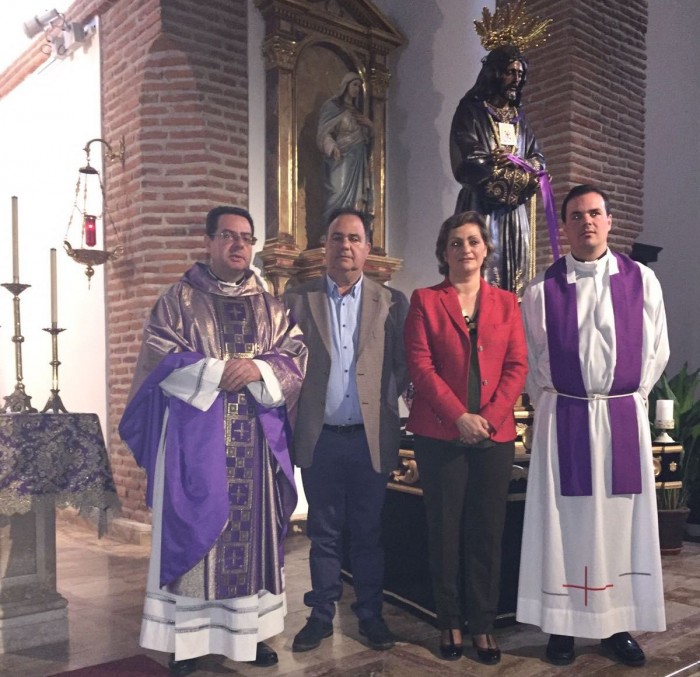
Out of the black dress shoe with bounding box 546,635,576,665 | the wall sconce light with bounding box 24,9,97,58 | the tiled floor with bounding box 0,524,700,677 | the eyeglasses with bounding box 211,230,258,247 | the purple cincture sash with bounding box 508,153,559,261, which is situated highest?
the wall sconce light with bounding box 24,9,97,58

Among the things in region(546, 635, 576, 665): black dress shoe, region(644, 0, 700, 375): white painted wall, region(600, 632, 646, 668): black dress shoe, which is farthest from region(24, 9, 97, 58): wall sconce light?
region(600, 632, 646, 668): black dress shoe

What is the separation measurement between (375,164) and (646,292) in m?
3.67

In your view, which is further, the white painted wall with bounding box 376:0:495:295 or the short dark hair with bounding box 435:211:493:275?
the white painted wall with bounding box 376:0:495:295

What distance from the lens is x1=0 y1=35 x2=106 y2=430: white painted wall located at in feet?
19.1

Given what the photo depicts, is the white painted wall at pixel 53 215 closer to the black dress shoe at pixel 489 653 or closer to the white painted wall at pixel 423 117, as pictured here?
the white painted wall at pixel 423 117

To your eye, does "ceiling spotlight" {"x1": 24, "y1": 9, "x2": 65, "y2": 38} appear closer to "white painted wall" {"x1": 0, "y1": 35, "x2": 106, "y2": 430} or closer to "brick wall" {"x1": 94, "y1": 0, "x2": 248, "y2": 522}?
"white painted wall" {"x1": 0, "y1": 35, "x2": 106, "y2": 430}

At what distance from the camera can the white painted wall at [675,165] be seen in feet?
22.3

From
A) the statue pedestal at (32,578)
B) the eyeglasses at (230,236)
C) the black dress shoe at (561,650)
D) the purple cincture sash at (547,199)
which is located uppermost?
the purple cincture sash at (547,199)

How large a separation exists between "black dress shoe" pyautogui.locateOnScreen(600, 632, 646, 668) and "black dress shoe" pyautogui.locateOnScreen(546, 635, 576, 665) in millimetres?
163

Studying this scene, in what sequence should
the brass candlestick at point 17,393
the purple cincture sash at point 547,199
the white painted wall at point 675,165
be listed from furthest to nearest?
the white painted wall at point 675,165 < the purple cincture sash at point 547,199 < the brass candlestick at point 17,393

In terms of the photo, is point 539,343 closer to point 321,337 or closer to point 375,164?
point 321,337

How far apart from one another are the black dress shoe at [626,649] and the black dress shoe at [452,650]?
1.96 ft

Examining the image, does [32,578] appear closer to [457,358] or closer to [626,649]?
[457,358]

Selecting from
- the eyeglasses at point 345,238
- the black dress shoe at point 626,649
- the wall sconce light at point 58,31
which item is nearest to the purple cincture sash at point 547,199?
the eyeglasses at point 345,238
